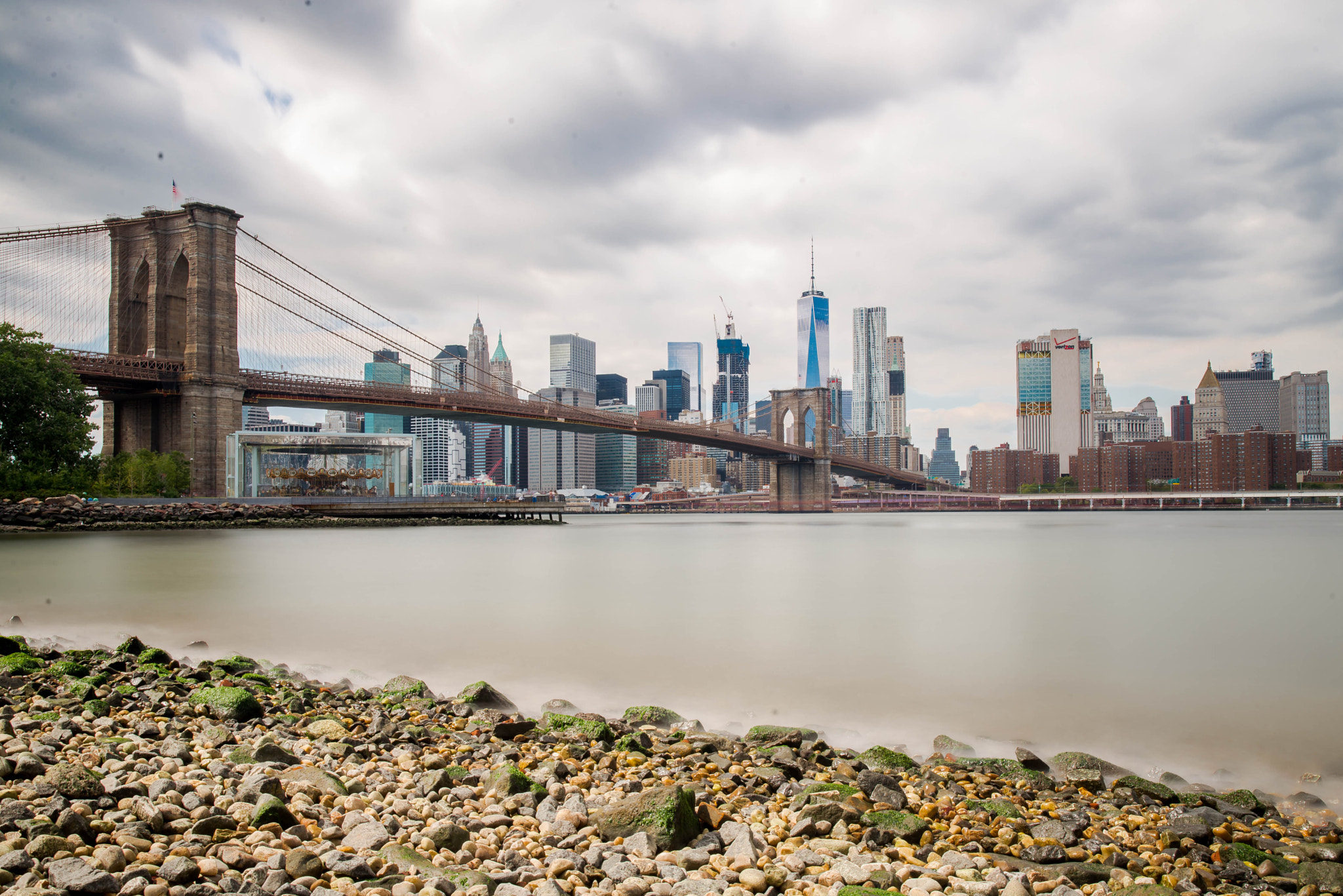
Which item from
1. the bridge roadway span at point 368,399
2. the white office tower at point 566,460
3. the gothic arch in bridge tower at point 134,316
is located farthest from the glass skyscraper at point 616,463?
the gothic arch in bridge tower at point 134,316

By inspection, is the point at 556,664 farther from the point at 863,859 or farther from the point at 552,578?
the point at 552,578

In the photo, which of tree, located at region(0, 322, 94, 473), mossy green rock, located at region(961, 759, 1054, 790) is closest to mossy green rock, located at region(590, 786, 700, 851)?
mossy green rock, located at region(961, 759, 1054, 790)

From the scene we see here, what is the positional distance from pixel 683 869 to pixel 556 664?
19.6 feet

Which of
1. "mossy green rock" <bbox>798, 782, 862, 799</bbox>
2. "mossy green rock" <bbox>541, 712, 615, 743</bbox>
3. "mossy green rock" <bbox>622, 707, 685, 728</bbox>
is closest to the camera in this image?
"mossy green rock" <bbox>798, 782, 862, 799</bbox>

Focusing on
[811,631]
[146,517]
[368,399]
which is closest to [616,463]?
[368,399]

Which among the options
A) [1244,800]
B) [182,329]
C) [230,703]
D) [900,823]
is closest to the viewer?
[900,823]

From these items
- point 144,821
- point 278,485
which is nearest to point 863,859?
point 144,821

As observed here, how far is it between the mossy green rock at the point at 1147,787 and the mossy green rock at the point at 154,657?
7.60 meters

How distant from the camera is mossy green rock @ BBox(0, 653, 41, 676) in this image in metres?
6.13

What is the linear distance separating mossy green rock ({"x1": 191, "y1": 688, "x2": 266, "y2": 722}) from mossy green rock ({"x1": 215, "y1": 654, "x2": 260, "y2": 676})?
67.5 inches

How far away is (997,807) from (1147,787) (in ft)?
3.93

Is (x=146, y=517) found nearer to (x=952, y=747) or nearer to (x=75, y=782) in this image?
(x=75, y=782)

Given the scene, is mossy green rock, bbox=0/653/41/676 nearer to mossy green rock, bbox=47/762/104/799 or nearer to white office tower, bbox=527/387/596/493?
mossy green rock, bbox=47/762/104/799

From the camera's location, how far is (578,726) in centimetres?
535
